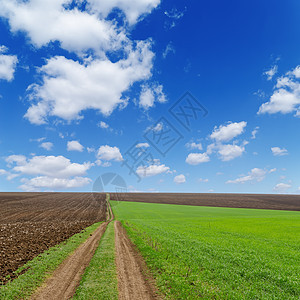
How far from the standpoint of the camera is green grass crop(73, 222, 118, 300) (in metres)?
8.75

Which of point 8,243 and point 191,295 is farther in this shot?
point 8,243

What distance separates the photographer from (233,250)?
16.2 m

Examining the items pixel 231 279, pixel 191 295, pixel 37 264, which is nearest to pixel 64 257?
pixel 37 264

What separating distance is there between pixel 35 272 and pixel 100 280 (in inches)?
174

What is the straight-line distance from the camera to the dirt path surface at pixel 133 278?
353 inches

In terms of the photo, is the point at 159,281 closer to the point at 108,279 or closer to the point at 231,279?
the point at 108,279

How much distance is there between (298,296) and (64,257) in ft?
47.8

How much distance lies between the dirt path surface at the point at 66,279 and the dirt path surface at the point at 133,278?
2.27 metres

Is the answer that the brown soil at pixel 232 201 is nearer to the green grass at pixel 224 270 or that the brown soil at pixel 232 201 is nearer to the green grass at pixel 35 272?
the green grass at pixel 224 270

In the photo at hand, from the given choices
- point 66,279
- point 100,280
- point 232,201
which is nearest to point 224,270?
point 100,280

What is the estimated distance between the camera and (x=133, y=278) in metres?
10.8

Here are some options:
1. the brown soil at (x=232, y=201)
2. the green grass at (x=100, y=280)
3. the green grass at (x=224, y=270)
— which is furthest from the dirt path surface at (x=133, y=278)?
the brown soil at (x=232, y=201)

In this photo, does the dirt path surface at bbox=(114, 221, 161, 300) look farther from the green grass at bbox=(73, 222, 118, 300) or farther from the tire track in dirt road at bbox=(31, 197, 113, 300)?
the tire track in dirt road at bbox=(31, 197, 113, 300)

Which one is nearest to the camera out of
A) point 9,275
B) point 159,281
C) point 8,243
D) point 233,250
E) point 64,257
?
A: point 159,281
